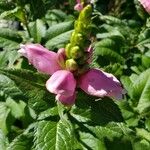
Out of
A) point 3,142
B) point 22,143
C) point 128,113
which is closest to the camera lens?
point 22,143

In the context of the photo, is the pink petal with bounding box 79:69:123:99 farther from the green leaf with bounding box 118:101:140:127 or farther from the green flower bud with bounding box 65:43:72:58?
the green leaf with bounding box 118:101:140:127

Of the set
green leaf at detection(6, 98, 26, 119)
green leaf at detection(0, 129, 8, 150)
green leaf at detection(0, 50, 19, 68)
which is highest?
green leaf at detection(0, 50, 19, 68)

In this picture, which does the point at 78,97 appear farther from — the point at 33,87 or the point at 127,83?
the point at 127,83

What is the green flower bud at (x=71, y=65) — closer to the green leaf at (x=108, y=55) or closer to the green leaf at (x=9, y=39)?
the green leaf at (x=9, y=39)

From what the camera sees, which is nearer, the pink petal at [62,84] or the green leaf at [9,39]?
the pink petal at [62,84]

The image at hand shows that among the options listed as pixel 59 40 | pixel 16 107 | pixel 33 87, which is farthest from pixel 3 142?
pixel 59 40

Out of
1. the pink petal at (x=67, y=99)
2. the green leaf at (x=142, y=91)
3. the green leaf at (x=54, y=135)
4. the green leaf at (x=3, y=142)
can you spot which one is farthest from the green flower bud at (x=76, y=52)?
the green leaf at (x=142, y=91)

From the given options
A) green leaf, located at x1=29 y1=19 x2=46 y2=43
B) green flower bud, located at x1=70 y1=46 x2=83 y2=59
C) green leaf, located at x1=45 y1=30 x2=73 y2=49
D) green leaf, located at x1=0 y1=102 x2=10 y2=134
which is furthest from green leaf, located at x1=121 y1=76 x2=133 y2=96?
green flower bud, located at x1=70 y1=46 x2=83 y2=59

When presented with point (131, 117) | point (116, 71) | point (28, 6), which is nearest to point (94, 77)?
point (116, 71)
